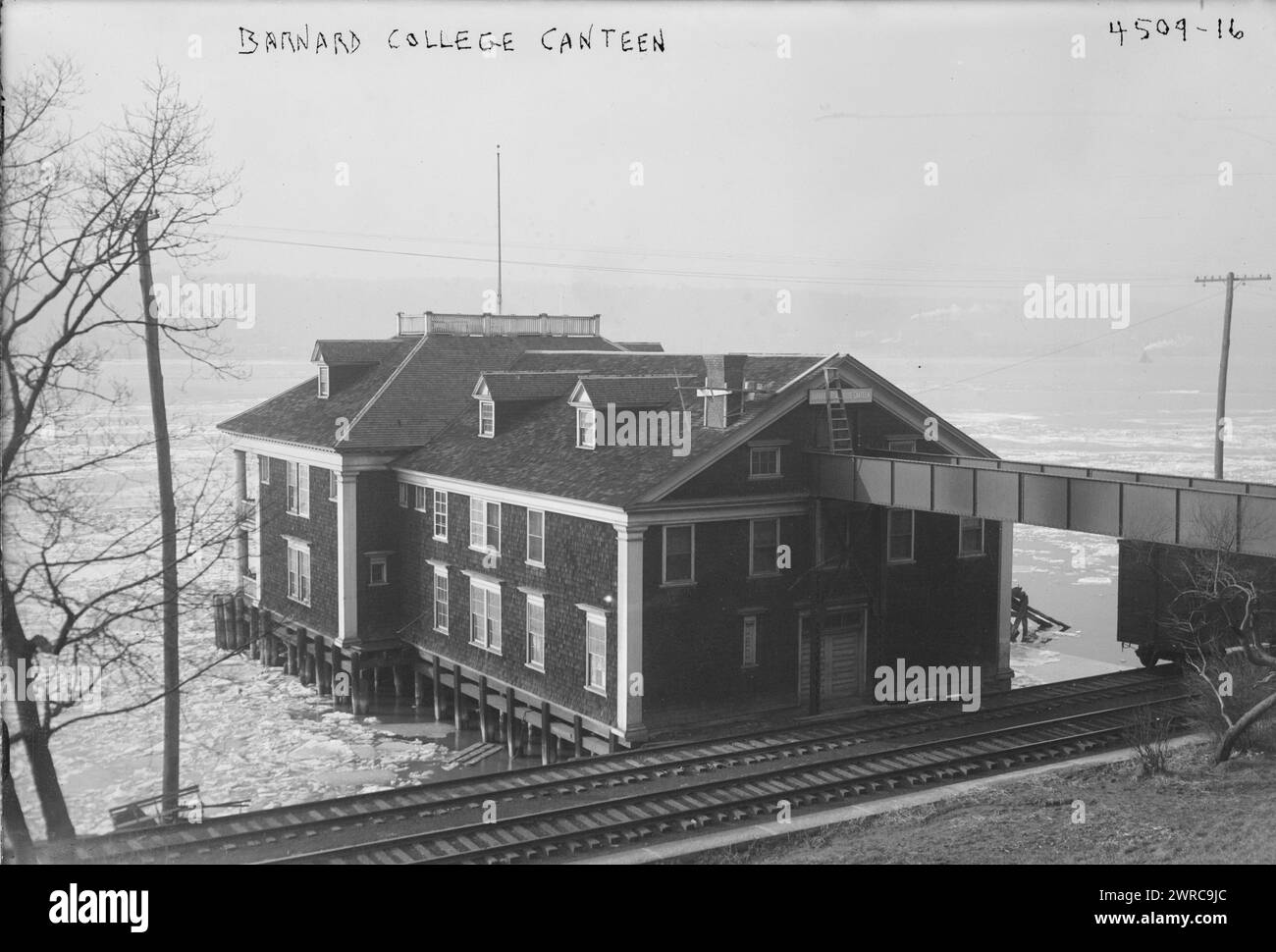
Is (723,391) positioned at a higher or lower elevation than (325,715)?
higher

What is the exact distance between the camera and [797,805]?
906 inches

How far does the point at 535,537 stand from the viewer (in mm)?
32219

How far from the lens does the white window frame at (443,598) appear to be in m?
36.7

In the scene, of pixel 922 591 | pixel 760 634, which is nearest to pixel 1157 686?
pixel 922 591

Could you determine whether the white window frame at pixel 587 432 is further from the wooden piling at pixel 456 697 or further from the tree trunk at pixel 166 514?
the tree trunk at pixel 166 514

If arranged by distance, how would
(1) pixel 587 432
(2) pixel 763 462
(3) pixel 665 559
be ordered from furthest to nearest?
(1) pixel 587 432 → (2) pixel 763 462 → (3) pixel 665 559

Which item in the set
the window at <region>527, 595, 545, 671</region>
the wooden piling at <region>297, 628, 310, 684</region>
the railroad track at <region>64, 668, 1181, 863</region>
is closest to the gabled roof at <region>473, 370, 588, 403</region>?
the window at <region>527, 595, 545, 671</region>

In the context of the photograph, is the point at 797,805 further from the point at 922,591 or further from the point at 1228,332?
the point at 1228,332

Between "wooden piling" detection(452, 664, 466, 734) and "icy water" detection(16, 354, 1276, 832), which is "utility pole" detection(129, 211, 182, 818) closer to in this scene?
"icy water" detection(16, 354, 1276, 832)

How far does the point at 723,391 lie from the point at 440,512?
10265 millimetres

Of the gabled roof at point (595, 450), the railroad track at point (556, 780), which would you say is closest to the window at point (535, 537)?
the gabled roof at point (595, 450)

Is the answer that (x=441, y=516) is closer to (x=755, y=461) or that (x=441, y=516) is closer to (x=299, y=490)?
(x=299, y=490)

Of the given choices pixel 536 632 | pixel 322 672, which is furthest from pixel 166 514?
pixel 322 672

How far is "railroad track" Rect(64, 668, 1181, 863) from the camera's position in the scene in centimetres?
2092
